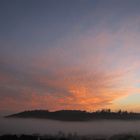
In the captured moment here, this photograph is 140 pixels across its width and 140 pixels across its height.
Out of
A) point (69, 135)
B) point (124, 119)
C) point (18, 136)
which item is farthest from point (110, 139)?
point (124, 119)

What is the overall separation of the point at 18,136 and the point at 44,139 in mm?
9598

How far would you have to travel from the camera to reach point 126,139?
102m

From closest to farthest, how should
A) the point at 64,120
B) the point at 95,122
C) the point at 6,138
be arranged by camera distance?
the point at 6,138 < the point at 64,120 < the point at 95,122

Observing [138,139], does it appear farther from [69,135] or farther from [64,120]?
[64,120]

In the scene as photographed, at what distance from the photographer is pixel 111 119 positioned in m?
198

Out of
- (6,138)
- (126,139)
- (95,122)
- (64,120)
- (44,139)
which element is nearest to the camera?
(6,138)

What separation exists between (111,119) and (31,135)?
377 ft

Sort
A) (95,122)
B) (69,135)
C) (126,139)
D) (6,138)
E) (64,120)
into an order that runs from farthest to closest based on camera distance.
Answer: (95,122) → (64,120) → (69,135) → (126,139) → (6,138)

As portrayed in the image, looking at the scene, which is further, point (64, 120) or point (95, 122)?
point (95, 122)

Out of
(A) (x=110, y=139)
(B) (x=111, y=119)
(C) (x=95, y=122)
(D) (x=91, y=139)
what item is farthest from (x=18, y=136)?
(B) (x=111, y=119)

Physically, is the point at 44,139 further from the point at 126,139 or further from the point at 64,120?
the point at 64,120

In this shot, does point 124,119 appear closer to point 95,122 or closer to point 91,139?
point 95,122

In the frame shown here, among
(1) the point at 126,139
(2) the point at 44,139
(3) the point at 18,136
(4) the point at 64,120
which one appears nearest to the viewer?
(3) the point at 18,136

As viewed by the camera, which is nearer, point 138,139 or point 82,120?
point 138,139
